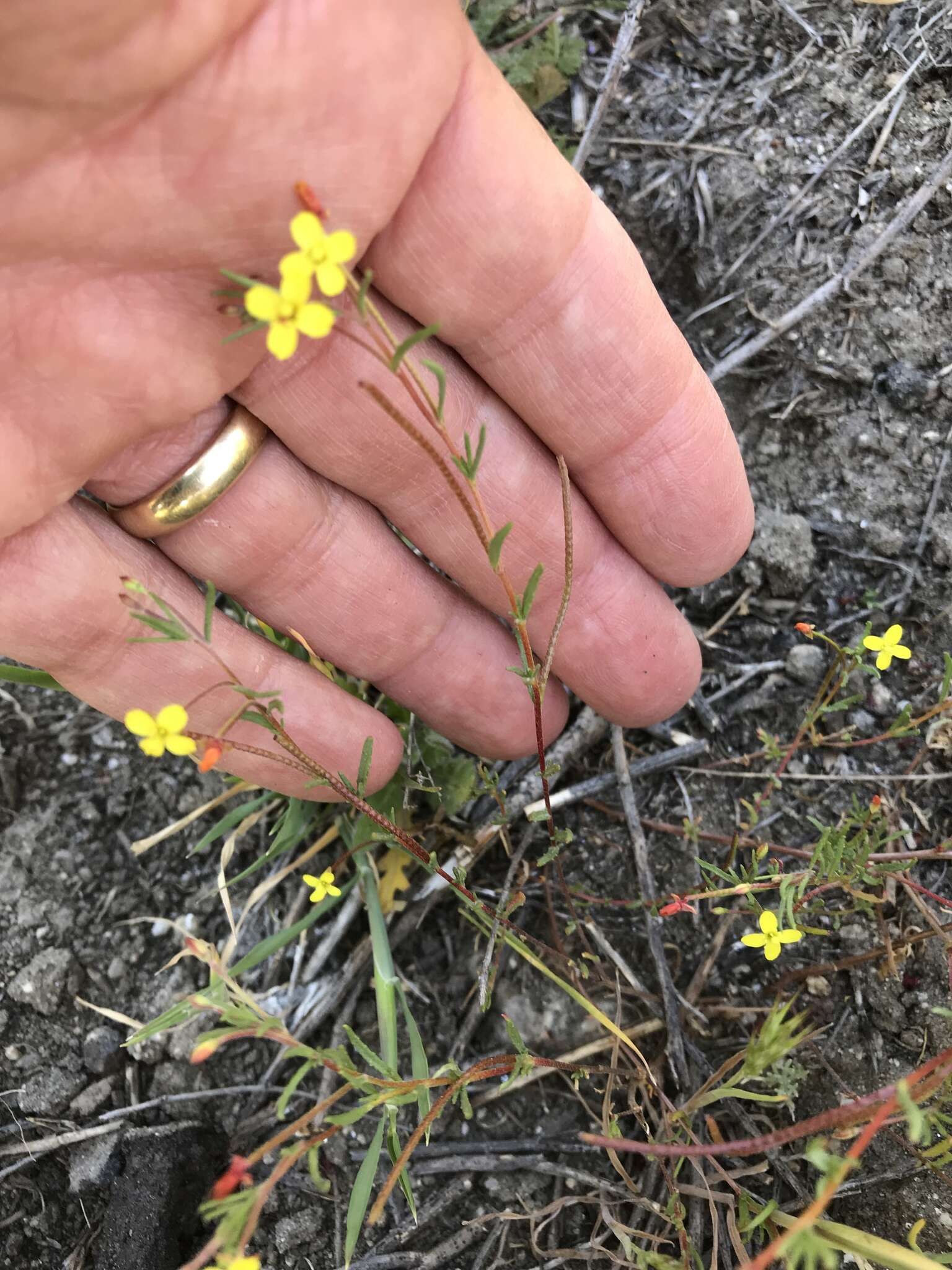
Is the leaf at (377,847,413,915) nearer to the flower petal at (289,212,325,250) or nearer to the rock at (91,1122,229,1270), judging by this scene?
the rock at (91,1122,229,1270)

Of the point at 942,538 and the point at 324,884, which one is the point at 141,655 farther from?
the point at 942,538

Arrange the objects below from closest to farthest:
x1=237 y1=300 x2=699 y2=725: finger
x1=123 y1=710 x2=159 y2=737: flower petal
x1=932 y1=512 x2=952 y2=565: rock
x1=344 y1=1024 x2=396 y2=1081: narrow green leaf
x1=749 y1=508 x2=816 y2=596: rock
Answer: x1=123 y1=710 x2=159 y2=737: flower petal
x1=344 y1=1024 x2=396 y2=1081: narrow green leaf
x1=237 y1=300 x2=699 y2=725: finger
x1=932 y1=512 x2=952 y2=565: rock
x1=749 y1=508 x2=816 y2=596: rock

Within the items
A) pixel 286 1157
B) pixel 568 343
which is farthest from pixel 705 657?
pixel 286 1157

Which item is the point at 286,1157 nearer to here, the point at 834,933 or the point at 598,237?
the point at 834,933

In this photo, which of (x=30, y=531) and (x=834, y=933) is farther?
(x=834, y=933)

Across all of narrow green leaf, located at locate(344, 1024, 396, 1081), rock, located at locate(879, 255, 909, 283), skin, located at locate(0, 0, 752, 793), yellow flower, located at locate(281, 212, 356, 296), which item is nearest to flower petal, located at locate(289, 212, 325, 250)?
yellow flower, located at locate(281, 212, 356, 296)

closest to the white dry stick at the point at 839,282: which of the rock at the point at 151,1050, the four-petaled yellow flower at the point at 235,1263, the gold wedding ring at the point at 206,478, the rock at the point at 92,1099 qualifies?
the gold wedding ring at the point at 206,478

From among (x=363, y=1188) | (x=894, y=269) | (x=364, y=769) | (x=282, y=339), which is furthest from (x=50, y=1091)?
(x=894, y=269)

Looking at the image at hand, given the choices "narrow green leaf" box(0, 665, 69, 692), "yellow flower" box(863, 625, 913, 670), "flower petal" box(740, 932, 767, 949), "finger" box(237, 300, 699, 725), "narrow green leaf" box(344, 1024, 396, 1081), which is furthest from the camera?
"narrow green leaf" box(0, 665, 69, 692)
